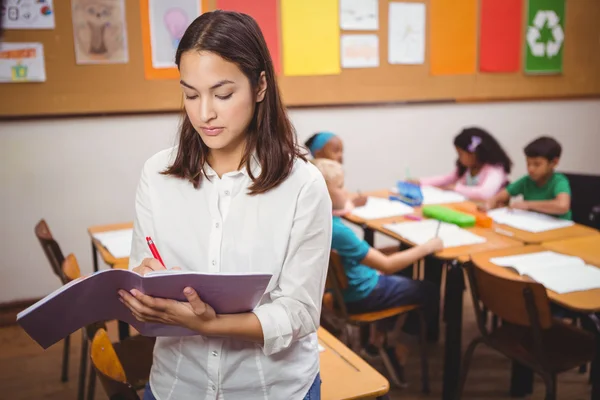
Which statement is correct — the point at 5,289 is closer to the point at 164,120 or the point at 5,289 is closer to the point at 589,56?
the point at 164,120

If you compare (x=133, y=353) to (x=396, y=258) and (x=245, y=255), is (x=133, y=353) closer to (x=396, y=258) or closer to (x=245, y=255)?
(x=396, y=258)

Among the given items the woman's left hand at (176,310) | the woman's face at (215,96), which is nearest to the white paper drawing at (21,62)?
the woman's face at (215,96)

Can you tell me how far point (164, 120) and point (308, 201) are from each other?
2.87 metres

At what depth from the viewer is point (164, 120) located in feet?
12.3

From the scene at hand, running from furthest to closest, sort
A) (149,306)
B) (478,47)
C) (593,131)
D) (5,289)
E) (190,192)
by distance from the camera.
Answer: (593,131) < (478,47) < (5,289) < (190,192) < (149,306)

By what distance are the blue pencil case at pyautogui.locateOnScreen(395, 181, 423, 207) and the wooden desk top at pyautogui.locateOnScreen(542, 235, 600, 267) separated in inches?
34.3

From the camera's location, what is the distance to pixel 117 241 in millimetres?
2664

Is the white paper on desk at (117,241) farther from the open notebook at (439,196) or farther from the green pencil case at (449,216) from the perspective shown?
the open notebook at (439,196)

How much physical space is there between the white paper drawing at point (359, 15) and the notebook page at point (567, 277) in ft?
7.89

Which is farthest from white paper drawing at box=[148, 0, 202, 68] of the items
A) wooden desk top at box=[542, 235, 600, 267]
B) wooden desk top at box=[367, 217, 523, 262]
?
wooden desk top at box=[542, 235, 600, 267]

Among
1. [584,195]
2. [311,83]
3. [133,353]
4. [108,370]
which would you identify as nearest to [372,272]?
[133,353]

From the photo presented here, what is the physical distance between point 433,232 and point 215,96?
1934 millimetres

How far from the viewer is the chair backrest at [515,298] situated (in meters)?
1.93

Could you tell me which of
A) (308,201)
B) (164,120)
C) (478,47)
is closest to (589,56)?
(478,47)
